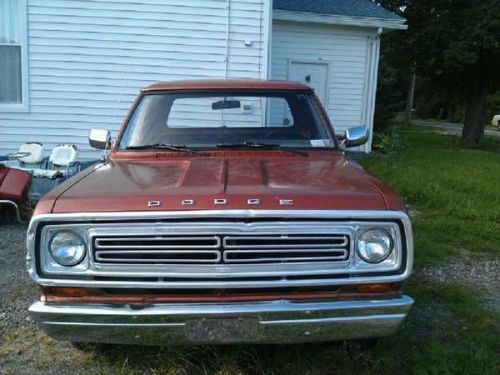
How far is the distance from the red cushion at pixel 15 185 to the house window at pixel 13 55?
299 centimetres

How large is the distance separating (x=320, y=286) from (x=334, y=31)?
36.3ft

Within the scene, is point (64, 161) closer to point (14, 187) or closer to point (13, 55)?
point (14, 187)

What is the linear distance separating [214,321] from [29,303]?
82.0 inches

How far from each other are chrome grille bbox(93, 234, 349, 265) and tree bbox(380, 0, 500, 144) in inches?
568

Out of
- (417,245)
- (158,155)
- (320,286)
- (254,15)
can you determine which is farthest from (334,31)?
(320,286)

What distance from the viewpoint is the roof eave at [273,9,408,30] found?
11805 mm

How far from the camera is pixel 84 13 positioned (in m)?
8.48

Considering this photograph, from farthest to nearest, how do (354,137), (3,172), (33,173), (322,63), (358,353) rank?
(322,63) → (33,173) → (3,172) → (354,137) → (358,353)

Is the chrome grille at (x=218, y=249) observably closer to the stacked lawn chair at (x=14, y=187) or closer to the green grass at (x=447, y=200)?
the green grass at (x=447, y=200)

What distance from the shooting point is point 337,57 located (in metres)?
12.8

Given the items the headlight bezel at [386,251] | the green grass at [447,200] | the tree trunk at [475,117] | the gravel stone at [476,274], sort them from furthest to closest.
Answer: the tree trunk at [475,117], the green grass at [447,200], the gravel stone at [476,274], the headlight bezel at [386,251]

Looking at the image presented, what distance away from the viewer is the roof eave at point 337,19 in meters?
11.8

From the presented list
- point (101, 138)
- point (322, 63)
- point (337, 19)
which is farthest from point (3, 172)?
point (337, 19)

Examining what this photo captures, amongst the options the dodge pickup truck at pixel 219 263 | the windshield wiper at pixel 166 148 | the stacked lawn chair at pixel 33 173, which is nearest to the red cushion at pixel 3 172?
the stacked lawn chair at pixel 33 173
